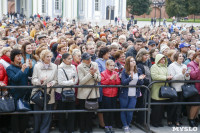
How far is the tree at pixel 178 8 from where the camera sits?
233 ft

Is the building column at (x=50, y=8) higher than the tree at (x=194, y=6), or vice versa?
the tree at (x=194, y=6)

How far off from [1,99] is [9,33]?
27.9 feet

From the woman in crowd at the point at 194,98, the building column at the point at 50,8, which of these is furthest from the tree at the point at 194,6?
the woman in crowd at the point at 194,98

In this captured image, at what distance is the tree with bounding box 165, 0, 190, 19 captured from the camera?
70894 millimetres

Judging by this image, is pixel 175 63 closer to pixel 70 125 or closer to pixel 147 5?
pixel 70 125

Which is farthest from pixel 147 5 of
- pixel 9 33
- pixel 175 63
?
pixel 175 63

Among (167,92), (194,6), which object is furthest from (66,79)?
(194,6)

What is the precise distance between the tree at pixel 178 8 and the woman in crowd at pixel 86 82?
67.0 m

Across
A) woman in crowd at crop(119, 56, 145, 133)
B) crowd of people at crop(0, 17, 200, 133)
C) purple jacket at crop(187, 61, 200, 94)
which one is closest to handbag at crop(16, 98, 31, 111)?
crowd of people at crop(0, 17, 200, 133)

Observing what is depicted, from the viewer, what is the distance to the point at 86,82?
23.9ft

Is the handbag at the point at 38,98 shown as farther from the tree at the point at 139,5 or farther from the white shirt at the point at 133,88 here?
the tree at the point at 139,5

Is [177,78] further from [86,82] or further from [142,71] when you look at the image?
[86,82]

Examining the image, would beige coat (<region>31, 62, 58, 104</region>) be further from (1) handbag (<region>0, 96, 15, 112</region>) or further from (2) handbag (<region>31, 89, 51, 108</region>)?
(1) handbag (<region>0, 96, 15, 112</region>)

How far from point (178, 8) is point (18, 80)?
67.9 m
